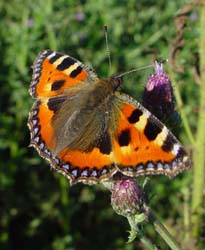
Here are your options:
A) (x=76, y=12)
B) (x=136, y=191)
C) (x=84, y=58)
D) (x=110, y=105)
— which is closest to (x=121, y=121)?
(x=110, y=105)

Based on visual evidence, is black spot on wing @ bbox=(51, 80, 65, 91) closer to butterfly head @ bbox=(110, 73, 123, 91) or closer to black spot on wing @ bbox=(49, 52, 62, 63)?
black spot on wing @ bbox=(49, 52, 62, 63)

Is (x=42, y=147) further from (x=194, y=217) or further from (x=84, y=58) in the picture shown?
(x=84, y=58)

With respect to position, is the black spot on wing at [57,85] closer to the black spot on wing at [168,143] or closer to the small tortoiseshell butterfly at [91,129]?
the small tortoiseshell butterfly at [91,129]

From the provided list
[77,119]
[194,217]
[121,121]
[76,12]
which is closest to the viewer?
[121,121]

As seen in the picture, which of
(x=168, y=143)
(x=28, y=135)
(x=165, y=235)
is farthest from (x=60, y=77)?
(x=28, y=135)

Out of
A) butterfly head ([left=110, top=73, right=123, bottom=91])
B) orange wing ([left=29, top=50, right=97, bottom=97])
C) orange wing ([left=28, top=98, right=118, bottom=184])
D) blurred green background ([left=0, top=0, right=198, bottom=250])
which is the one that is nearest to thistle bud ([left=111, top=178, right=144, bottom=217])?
orange wing ([left=28, top=98, right=118, bottom=184])

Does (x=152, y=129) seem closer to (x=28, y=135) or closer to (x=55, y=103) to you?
(x=55, y=103)
